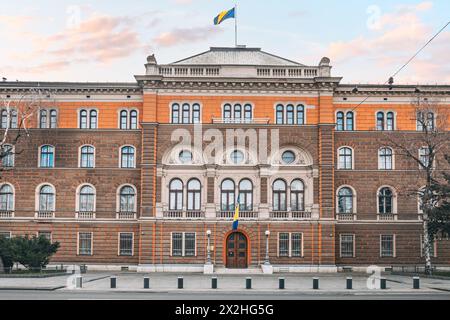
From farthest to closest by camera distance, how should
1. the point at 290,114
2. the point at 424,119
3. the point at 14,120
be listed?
the point at 14,120
the point at 290,114
the point at 424,119

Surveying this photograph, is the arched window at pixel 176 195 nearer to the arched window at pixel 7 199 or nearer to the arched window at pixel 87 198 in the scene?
the arched window at pixel 87 198

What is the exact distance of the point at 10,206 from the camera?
51.5 meters

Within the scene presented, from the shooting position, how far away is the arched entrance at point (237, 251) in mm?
49594

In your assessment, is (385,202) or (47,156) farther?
(47,156)

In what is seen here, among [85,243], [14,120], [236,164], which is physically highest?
[14,120]

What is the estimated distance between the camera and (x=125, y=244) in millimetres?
51000

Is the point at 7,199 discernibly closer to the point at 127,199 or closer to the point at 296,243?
the point at 127,199

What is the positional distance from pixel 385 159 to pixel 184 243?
18.8m

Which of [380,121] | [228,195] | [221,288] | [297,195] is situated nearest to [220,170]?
[228,195]

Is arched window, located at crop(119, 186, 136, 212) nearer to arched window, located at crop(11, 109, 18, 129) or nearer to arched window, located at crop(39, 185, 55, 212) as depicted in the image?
arched window, located at crop(39, 185, 55, 212)

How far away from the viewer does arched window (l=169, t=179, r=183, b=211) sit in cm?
5028

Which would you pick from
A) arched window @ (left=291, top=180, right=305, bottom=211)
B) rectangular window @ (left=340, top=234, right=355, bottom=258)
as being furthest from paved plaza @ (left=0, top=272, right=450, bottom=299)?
arched window @ (left=291, top=180, right=305, bottom=211)

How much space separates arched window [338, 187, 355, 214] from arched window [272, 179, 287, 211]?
4.97 m
